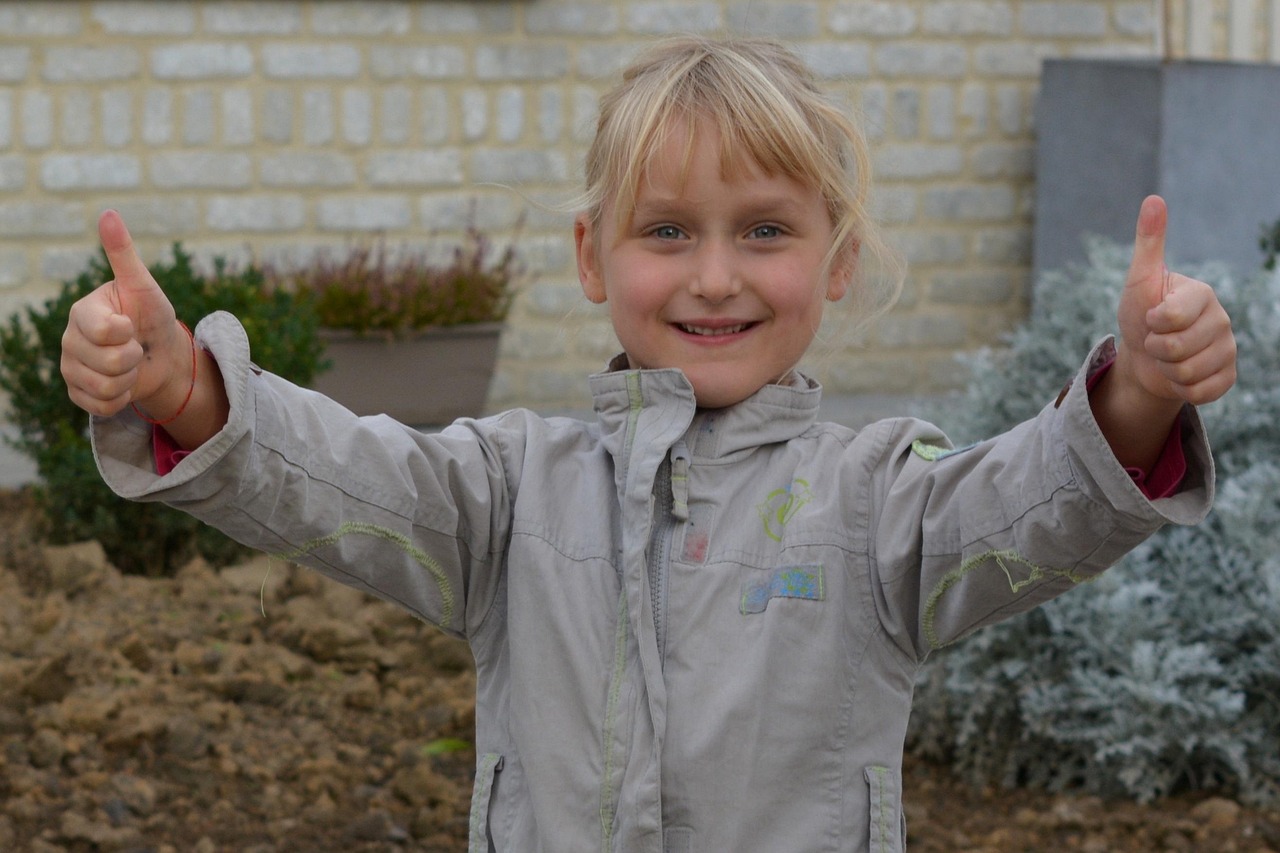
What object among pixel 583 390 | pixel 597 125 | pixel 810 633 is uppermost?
pixel 597 125

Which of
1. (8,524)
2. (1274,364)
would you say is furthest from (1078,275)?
(8,524)

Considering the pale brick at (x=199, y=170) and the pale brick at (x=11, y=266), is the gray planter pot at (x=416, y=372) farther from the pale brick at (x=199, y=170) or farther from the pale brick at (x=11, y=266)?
the pale brick at (x=11, y=266)

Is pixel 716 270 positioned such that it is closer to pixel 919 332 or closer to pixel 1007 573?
pixel 1007 573

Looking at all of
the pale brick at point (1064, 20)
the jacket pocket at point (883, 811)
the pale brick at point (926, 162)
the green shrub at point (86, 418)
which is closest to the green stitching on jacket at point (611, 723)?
the jacket pocket at point (883, 811)

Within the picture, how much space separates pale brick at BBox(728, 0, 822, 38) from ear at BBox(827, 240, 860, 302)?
6.68 meters

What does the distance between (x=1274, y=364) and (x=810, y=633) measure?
2279 millimetres

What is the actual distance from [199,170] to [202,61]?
0.51 m

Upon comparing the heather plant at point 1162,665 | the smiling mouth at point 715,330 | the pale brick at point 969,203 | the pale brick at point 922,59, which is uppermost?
the pale brick at point 922,59

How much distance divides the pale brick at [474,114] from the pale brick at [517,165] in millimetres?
92

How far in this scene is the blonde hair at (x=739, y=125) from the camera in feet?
6.66

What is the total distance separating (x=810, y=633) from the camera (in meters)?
1.94

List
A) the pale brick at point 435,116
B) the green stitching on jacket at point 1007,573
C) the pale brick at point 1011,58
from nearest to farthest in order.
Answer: the green stitching on jacket at point 1007,573 → the pale brick at point 435,116 → the pale brick at point 1011,58

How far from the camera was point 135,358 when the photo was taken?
161 cm

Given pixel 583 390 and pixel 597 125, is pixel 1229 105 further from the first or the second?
pixel 597 125
